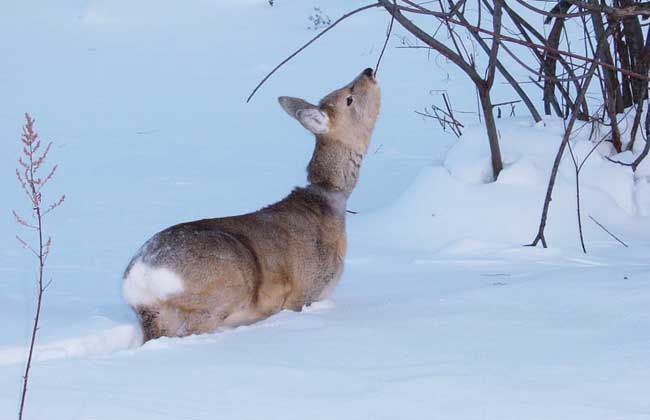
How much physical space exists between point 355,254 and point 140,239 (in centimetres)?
156

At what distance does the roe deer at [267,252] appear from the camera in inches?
220

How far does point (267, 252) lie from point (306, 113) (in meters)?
1.00

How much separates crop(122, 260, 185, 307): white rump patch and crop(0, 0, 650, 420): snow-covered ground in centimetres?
23

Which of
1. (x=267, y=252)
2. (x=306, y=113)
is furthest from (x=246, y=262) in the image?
(x=306, y=113)

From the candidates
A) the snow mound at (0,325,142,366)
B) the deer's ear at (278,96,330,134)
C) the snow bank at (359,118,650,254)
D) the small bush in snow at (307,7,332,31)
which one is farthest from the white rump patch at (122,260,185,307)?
the small bush in snow at (307,7,332,31)

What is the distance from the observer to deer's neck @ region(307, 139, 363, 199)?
6891 mm

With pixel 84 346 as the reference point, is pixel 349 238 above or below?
above

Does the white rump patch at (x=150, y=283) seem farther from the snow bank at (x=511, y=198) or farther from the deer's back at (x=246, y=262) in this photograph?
the snow bank at (x=511, y=198)

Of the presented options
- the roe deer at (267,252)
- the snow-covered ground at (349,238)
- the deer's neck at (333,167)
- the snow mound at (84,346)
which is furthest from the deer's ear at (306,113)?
the snow mound at (84,346)

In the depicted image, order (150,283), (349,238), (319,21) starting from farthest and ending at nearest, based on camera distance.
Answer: (319,21) → (349,238) → (150,283)

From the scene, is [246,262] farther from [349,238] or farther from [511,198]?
[511,198]

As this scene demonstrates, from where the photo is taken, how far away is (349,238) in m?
8.22

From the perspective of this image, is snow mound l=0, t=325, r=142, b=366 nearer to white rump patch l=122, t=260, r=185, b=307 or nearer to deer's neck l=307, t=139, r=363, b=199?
white rump patch l=122, t=260, r=185, b=307

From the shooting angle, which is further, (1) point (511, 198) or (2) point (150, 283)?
(1) point (511, 198)
